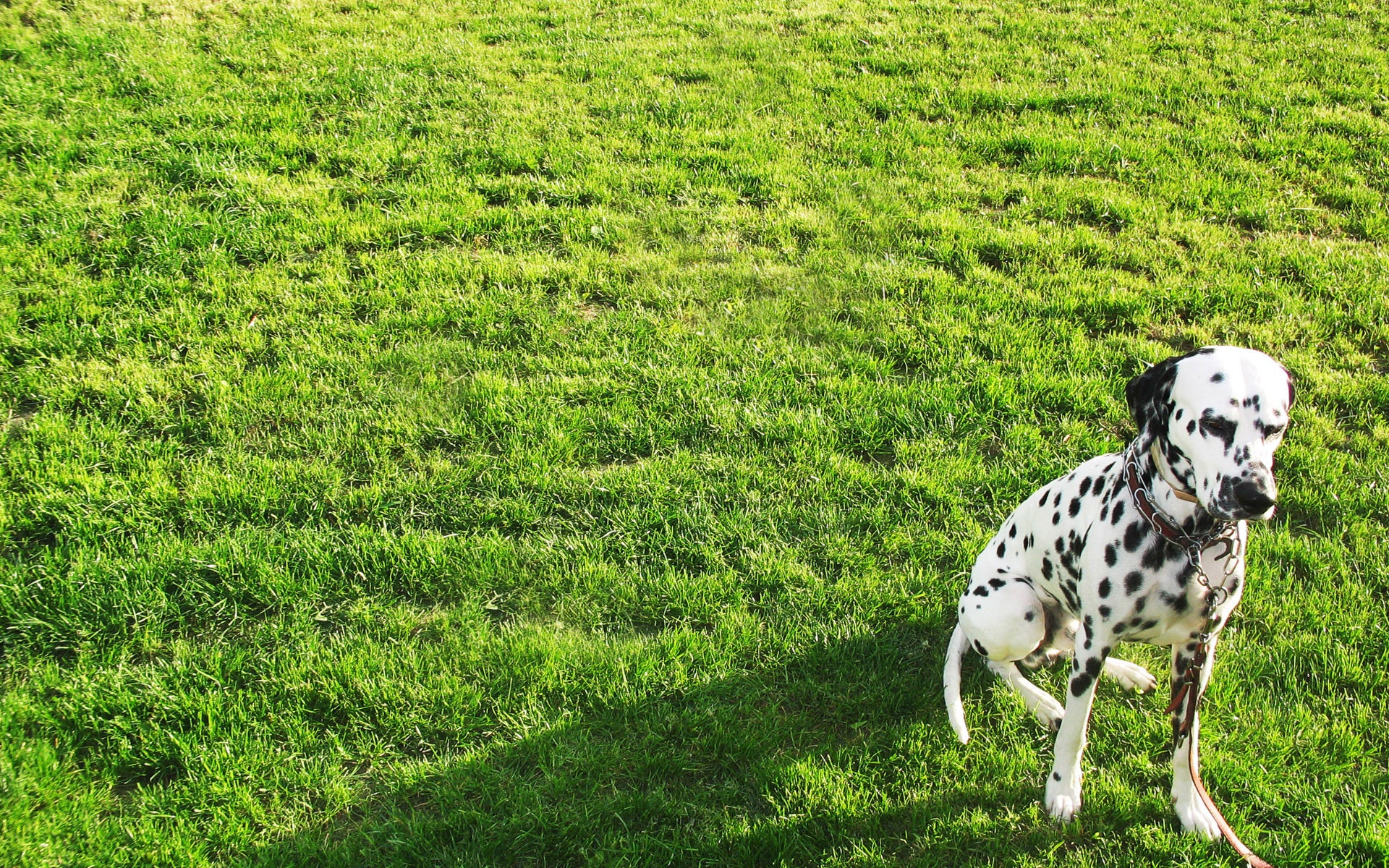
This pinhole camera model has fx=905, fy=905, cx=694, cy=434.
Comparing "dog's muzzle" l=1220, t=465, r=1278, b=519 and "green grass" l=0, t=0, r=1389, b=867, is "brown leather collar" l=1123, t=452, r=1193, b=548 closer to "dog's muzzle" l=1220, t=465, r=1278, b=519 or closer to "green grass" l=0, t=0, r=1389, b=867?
"dog's muzzle" l=1220, t=465, r=1278, b=519

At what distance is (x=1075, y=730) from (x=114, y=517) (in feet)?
13.4

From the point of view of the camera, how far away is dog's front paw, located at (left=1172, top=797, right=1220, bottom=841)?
299 centimetres

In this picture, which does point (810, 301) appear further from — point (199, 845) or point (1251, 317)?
point (199, 845)

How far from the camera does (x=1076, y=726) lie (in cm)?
303

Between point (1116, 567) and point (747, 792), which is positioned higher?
point (1116, 567)

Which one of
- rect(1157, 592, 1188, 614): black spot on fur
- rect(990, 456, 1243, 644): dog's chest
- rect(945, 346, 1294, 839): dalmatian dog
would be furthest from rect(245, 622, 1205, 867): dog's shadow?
rect(1157, 592, 1188, 614): black spot on fur

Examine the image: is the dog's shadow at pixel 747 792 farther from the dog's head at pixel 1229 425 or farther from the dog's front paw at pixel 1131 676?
the dog's head at pixel 1229 425

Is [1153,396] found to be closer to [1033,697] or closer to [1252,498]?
[1252,498]

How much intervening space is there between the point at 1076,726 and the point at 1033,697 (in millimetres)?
443

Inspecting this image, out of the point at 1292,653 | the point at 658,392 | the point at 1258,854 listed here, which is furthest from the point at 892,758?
the point at 658,392

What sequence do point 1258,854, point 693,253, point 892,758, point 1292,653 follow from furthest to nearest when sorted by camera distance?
point 693,253, point 1292,653, point 892,758, point 1258,854

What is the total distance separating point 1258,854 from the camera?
2953mm

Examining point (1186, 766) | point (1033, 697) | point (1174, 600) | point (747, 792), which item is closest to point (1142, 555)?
point (1174, 600)

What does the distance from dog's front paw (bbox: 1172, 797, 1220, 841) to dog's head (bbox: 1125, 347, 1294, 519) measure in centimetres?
123
